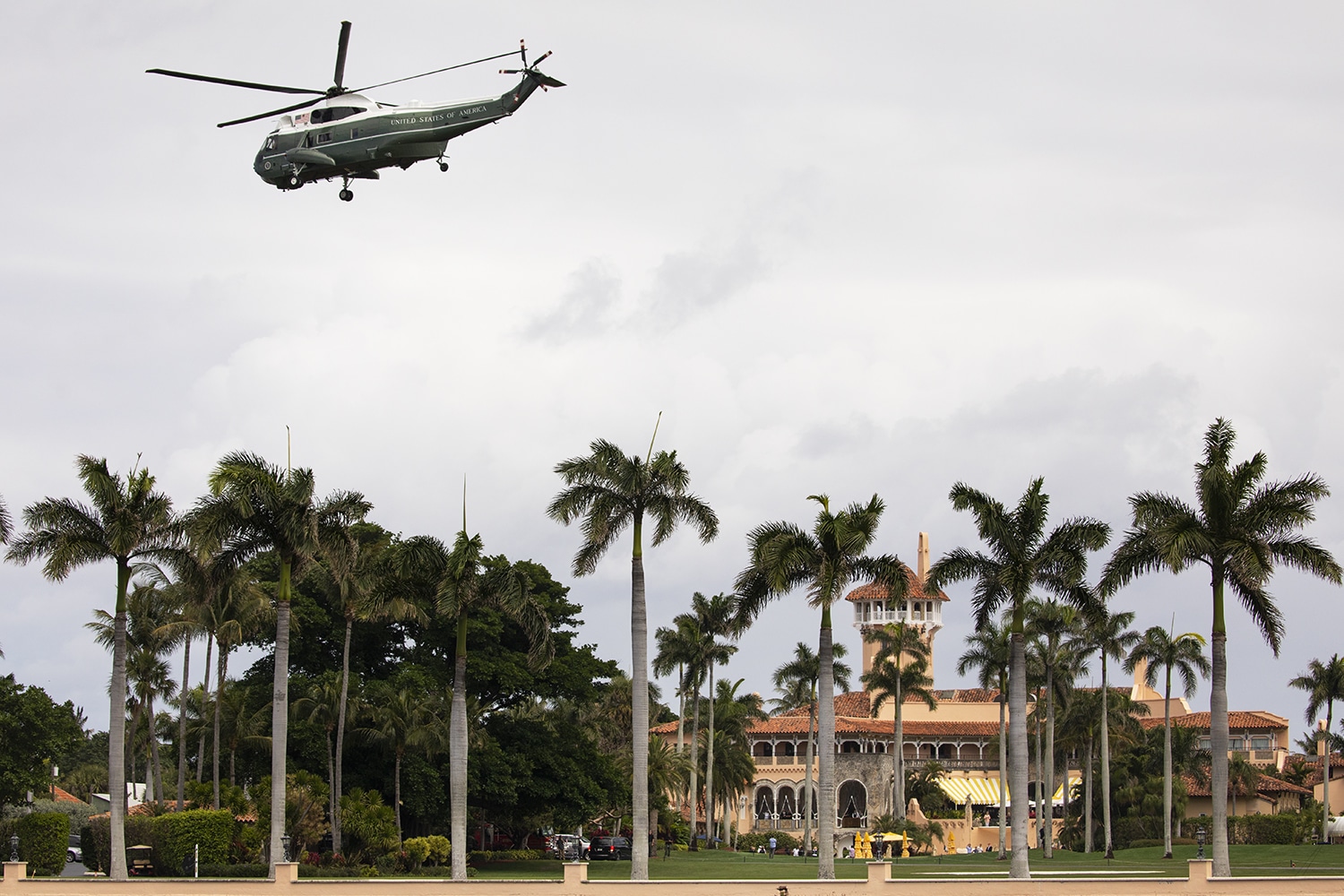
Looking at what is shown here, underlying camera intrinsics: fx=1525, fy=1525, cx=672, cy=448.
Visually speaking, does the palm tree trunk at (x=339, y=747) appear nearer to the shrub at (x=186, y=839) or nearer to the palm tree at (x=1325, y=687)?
the shrub at (x=186, y=839)

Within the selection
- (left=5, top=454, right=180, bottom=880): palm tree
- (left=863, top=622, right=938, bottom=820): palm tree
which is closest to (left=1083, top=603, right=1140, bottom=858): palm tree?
(left=863, top=622, right=938, bottom=820): palm tree

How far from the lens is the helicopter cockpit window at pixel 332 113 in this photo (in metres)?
48.1

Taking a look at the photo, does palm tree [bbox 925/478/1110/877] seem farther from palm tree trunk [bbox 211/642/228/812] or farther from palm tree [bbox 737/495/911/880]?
palm tree trunk [bbox 211/642/228/812]

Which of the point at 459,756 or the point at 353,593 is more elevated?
the point at 353,593

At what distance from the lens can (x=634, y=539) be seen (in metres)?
46.5

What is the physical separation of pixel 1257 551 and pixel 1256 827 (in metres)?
41.1

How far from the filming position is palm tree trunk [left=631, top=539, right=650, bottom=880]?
4259 cm

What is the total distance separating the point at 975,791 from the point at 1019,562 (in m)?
62.5

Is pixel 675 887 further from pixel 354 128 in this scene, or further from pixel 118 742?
pixel 354 128

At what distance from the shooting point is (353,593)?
56.9 m

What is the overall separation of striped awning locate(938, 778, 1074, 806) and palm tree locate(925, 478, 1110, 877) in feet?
192

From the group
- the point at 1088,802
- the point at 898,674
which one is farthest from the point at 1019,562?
the point at 898,674

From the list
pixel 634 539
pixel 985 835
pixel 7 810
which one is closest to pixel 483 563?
pixel 634 539

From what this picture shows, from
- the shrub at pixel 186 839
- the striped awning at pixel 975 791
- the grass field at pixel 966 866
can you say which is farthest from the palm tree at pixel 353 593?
the striped awning at pixel 975 791
